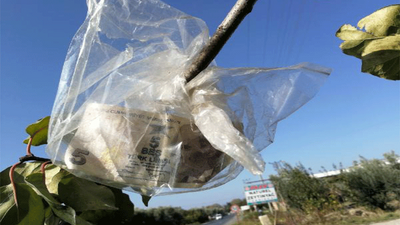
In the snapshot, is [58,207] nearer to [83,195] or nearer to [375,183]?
[83,195]

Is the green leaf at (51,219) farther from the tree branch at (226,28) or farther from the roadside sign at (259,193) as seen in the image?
the roadside sign at (259,193)

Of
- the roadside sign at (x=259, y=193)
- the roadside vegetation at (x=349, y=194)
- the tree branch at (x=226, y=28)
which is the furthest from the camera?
the roadside sign at (x=259, y=193)

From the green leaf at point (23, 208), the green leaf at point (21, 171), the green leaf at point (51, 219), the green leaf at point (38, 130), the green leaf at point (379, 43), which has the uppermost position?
the green leaf at point (38, 130)

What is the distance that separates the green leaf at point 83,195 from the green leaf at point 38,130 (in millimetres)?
183

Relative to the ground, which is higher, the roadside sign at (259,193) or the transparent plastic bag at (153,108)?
the roadside sign at (259,193)

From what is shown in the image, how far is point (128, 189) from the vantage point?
0.45 meters

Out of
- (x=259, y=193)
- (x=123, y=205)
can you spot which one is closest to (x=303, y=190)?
(x=259, y=193)

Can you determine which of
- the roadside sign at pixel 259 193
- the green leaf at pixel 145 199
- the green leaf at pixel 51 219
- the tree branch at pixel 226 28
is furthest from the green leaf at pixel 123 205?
the roadside sign at pixel 259 193

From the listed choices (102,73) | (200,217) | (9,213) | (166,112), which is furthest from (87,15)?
(200,217)

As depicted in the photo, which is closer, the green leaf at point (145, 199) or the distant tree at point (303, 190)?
the green leaf at point (145, 199)

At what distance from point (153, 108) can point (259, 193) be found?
12624mm

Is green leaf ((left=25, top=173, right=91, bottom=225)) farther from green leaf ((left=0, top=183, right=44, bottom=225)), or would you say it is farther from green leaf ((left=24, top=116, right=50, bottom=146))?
green leaf ((left=24, top=116, right=50, bottom=146))

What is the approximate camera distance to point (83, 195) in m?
0.44

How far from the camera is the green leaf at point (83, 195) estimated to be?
431 millimetres
